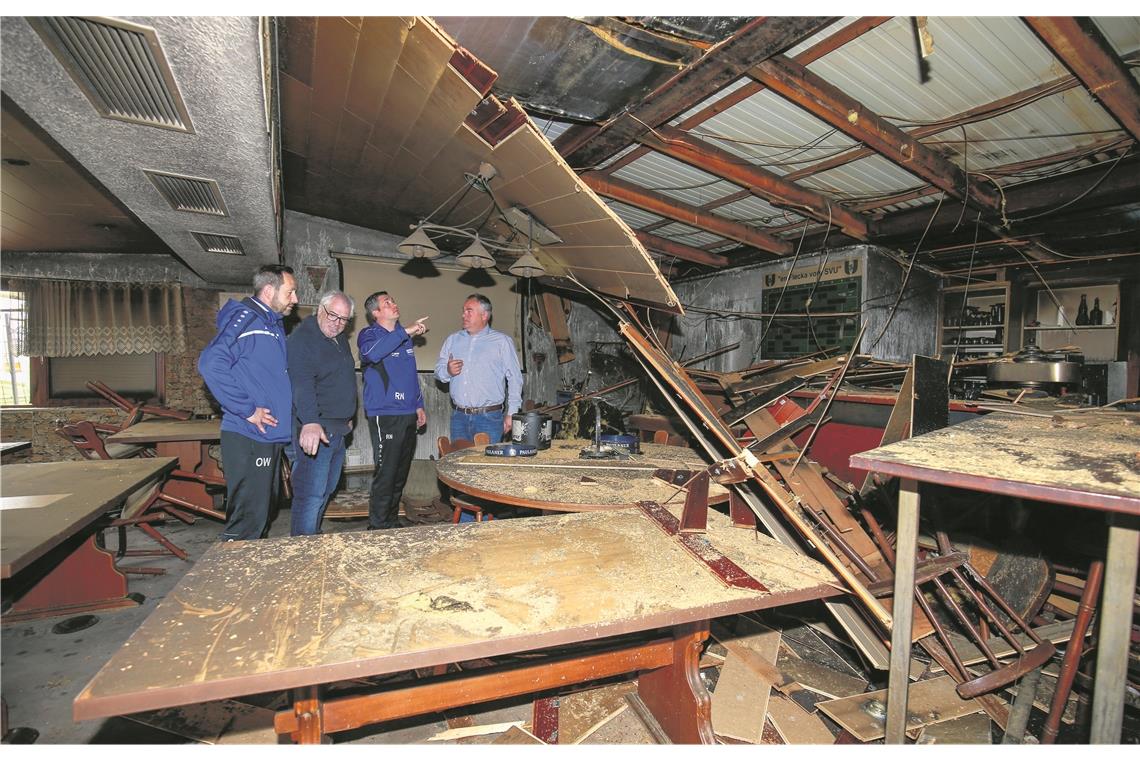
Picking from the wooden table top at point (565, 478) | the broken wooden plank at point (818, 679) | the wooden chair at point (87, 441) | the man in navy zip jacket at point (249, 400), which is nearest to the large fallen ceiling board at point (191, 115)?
the man in navy zip jacket at point (249, 400)

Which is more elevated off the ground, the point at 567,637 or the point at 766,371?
the point at 766,371

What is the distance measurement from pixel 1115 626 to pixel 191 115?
3.48 m

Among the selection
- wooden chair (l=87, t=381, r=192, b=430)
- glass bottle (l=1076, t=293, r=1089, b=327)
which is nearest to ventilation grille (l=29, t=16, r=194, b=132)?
wooden chair (l=87, t=381, r=192, b=430)

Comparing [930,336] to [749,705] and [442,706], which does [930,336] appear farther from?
[442,706]

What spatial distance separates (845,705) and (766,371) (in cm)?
294

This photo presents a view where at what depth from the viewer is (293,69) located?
2.67m

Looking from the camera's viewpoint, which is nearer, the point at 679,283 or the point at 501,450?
the point at 501,450

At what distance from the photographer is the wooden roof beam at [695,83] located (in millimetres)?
2145

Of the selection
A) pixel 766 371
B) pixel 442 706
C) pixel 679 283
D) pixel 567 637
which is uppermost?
pixel 679 283

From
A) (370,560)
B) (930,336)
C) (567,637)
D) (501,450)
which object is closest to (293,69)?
(501,450)

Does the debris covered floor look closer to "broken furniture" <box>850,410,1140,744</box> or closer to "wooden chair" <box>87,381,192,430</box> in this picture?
"broken furniture" <box>850,410,1140,744</box>

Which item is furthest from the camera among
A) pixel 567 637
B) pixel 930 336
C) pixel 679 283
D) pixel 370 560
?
pixel 679 283

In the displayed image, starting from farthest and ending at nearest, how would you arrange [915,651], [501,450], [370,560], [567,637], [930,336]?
1. [930,336]
2. [501,450]
3. [915,651]
4. [370,560]
5. [567,637]

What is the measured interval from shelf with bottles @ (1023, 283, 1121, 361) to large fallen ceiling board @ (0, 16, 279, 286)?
25.1 ft
